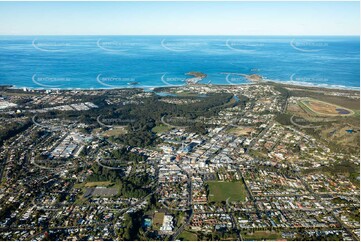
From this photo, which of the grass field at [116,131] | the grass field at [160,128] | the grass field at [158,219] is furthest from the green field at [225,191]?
the grass field at [116,131]

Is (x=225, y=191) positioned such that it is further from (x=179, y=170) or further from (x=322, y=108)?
(x=322, y=108)

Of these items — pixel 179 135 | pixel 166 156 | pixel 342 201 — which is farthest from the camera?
pixel 179 135

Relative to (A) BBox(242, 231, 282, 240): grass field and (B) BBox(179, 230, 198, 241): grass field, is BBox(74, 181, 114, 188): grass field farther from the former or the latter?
(A) BBox(242, 231, 282, 240): grass field

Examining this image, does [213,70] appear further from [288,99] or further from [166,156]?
[166,156]

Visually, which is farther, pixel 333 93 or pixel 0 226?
pixel 333 93

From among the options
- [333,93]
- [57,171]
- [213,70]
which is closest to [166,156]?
[57,171]

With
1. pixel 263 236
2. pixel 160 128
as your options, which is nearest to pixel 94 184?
pixel 263 236

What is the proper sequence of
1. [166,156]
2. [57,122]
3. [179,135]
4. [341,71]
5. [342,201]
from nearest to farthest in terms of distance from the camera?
1. [342,201]
2. [166,156]
3. [179,135]
4. [57,122]
5. [341,71]
